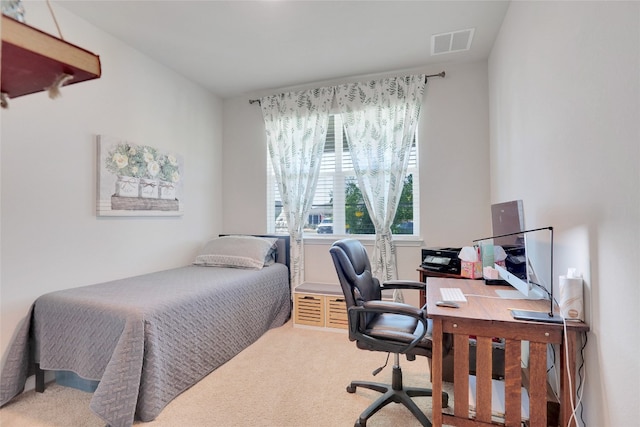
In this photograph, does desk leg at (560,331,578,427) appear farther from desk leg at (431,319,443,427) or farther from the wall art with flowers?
the wall art with flowers

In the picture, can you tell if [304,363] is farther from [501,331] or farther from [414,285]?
[501,331]

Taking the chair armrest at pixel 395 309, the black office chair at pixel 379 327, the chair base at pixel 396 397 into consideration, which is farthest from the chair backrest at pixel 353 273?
the chair base at pixel 396 397

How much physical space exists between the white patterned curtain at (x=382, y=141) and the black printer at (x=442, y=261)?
54 cm

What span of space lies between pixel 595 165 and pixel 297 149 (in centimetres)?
284

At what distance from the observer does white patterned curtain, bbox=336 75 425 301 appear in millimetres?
3301

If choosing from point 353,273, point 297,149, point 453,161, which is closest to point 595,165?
point 353,273

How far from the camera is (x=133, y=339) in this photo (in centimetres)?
180

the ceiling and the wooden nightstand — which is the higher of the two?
the ceiling

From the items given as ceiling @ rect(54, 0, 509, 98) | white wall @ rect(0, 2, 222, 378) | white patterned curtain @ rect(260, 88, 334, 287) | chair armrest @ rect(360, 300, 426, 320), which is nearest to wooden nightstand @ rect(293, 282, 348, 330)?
white patterned curtain @ rect(260, 88, 334, 287)

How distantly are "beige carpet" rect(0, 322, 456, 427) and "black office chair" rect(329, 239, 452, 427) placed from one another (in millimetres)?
100

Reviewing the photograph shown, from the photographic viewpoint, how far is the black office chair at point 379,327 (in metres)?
1.69

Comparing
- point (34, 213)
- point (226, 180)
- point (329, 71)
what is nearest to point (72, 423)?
point (34, 213)

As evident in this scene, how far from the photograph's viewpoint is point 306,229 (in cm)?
378

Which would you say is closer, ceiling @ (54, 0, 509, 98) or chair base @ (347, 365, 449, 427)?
chair base @ (347, 365, 449, 427)
